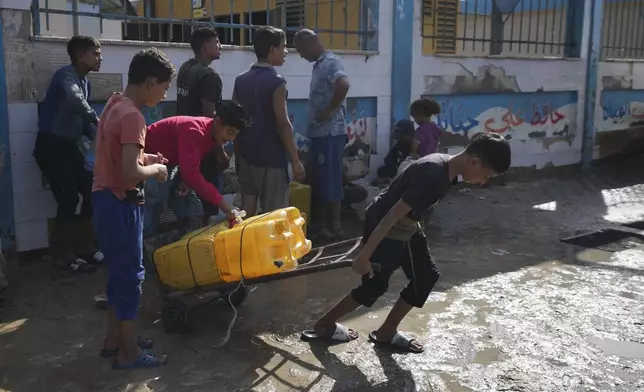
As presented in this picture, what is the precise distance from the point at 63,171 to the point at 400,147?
11.2 feet

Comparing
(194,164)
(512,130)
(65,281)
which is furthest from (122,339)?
(512,130)

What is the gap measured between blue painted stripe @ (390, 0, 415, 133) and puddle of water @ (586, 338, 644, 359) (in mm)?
4574

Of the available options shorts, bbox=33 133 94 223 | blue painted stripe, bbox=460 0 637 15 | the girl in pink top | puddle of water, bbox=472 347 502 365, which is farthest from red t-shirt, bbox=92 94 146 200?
blue painted stripe, bbox=460 0 637 15

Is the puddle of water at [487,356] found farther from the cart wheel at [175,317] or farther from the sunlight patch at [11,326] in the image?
the sunlight patch at [11,326]

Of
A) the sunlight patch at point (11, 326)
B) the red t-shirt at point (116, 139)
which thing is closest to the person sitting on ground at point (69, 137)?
the sunlight patch at point (11, 326)

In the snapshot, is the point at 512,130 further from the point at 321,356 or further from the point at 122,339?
the point at 122,339

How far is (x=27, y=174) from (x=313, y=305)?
257 centimetres

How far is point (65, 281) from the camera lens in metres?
5.01

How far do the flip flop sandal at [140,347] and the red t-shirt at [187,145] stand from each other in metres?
0.88

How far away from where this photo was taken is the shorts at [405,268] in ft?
12.0

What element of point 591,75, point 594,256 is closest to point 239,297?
point 594,256

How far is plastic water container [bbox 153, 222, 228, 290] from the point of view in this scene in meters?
3.85

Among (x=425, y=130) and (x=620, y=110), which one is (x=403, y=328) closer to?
(x=425, y=130)

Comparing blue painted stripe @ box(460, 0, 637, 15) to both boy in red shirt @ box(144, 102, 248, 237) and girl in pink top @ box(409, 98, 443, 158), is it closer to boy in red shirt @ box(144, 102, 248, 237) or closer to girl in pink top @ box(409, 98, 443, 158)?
girl in pink top @ box(409, 98, 443, 158)
